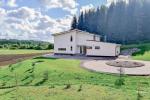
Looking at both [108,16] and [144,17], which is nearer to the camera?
[144,17]

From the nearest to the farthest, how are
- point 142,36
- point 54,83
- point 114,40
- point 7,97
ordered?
point 7,97 → point 54,83 → point 142,36 → point 114,40

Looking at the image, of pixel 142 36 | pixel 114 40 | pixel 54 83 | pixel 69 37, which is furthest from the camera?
pixel 114 40

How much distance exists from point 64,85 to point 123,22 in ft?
207

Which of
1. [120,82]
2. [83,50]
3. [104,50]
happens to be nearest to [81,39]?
[83,50]

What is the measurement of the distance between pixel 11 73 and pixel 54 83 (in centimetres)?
748

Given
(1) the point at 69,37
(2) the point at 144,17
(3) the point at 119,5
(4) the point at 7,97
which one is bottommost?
(4) the point at 7,97

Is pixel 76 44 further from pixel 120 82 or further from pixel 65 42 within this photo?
pixel 120 82

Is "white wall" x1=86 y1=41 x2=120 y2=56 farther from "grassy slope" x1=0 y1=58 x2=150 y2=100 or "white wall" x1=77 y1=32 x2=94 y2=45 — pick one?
"grassy slope" x1=0 y1=58 x2=150 y2=100

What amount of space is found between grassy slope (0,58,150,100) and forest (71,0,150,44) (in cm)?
5129

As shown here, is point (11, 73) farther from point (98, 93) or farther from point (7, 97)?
point (98, 93)

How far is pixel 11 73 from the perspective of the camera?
26.9m

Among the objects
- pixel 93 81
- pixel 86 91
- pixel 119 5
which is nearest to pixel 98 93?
pixel 86 91

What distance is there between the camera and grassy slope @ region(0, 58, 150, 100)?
54.9ft

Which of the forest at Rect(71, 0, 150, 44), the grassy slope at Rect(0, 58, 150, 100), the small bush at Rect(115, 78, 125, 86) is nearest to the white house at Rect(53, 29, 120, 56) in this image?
the grassy slope at Rect(0, 58, 150, 100)
